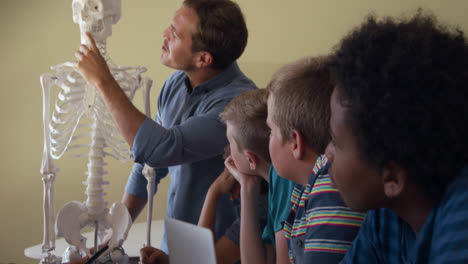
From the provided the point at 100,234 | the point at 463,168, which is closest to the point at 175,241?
the point at 463,168

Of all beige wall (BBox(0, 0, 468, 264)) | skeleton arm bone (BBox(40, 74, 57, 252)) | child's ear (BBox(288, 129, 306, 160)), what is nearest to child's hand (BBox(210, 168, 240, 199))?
child's ear (BBox(288, 129, 306, 160))

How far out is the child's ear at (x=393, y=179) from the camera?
657mm

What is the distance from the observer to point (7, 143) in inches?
114

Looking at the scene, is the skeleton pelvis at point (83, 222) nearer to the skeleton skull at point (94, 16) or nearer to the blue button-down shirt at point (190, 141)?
the blue button-down shirt at point (190, 141)

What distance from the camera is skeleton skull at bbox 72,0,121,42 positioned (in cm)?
167

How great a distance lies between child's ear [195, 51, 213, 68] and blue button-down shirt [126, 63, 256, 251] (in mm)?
56

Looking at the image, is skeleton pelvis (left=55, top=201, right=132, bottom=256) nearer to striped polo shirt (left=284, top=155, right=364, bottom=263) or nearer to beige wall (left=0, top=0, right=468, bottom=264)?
striped polo shirt (left=284, top=155, right=364, bottom=263)

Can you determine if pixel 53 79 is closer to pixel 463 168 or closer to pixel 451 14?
pixel 463 168

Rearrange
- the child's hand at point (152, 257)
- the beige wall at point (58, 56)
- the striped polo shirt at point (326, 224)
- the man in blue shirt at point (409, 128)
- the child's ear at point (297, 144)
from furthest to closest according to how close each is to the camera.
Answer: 1. the beige wall at point (58, 56)
2. the child's hand at point (152, 257)
3. the child's ear at point (297, 144)
4. the striped polo shirt at point (326, 224)
5. the man in blue shirt at point (409, 128)

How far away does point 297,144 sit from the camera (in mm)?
984

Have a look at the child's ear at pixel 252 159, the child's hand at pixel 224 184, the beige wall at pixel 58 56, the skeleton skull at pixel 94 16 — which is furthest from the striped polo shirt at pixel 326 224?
the beige wall at pixel 58 56

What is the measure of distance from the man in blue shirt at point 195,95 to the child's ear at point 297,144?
50cm

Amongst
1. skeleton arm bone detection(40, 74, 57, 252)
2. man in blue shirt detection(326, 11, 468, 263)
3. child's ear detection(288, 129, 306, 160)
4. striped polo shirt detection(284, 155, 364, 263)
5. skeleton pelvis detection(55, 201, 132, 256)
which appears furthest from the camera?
skeleton arm bone detection(40, 74, 57, 252)

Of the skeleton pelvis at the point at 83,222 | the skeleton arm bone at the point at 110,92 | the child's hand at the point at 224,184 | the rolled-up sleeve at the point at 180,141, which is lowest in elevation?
the skeleton pelvis at the point at 83,222
